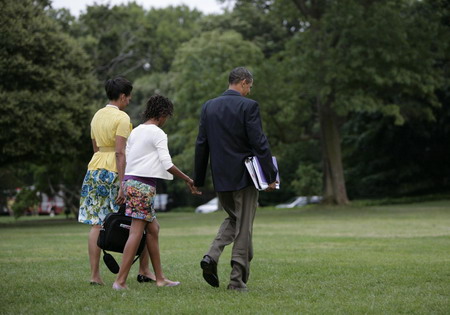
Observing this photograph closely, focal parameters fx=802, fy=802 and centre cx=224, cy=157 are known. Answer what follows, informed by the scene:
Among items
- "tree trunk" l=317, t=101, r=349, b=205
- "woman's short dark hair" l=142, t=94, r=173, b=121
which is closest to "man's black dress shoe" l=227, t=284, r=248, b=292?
"woman's short dark hair" l=142, t=94, r=173, b=121

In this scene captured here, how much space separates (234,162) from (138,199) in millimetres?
1018

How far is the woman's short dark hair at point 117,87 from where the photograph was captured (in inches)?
334

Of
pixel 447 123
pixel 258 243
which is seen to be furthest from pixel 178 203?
pixel 258 243

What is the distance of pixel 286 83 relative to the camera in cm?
3828

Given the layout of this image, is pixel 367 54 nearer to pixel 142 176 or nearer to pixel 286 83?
pixel 286 83

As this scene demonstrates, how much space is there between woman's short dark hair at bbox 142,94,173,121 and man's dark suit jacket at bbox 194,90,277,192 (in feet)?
1.28

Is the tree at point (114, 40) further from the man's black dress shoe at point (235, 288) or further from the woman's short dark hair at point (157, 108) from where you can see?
the man's black dress shoe at point (235, 288)

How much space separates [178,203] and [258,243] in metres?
57.4

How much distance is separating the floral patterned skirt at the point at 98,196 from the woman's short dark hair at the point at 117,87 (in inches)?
32.0

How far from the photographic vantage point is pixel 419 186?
51.0 m

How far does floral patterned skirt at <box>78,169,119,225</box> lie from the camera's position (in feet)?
27.4

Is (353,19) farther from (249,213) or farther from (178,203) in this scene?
(178,203)

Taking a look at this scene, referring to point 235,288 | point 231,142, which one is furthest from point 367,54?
point 235,288

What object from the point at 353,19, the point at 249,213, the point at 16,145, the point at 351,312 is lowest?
the point at 351,312
